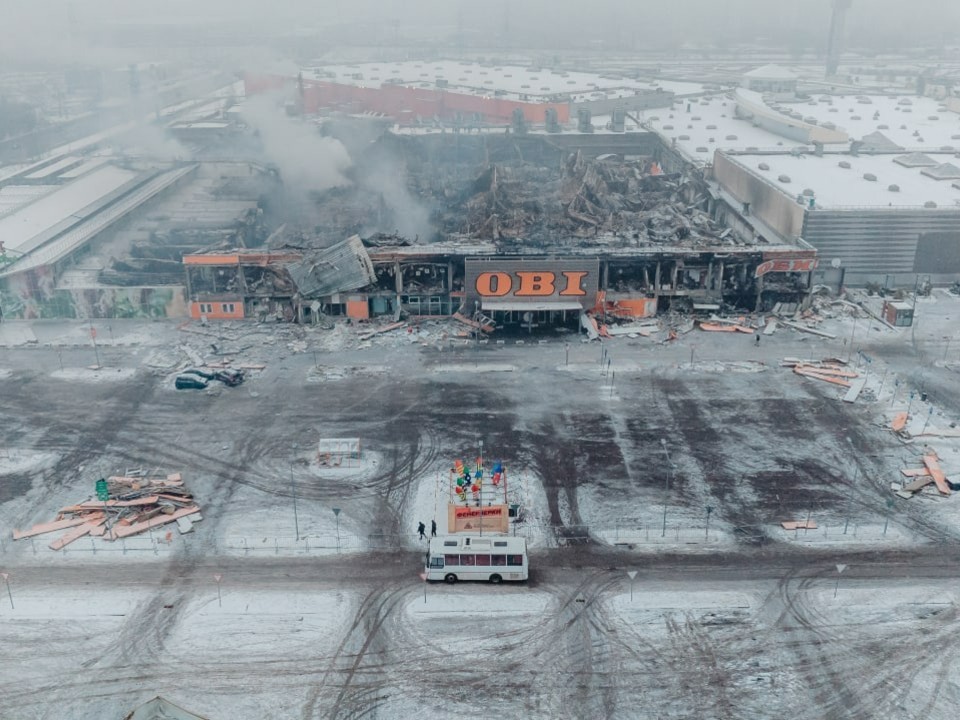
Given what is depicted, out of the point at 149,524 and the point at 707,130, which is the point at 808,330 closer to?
the point at 149,524

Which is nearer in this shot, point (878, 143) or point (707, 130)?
point (878, 143)

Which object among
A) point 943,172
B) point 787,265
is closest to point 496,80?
point 943,172

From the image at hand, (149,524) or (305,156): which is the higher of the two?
(305,156)

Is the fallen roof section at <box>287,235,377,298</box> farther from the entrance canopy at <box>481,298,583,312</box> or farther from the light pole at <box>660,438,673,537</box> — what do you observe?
the light pole at <box>660,438,673,537</box>

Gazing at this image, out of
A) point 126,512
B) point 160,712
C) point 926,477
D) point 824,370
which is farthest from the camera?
point 824,370

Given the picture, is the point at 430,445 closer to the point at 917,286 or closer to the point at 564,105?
the point at 917,286
